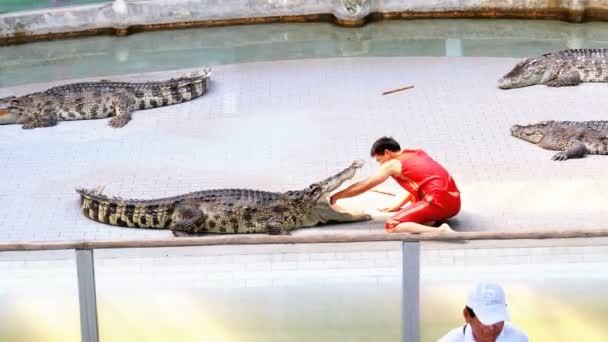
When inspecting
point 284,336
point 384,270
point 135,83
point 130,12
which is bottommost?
point 284,336

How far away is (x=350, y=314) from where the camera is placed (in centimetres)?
419

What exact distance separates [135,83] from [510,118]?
3.57 metres

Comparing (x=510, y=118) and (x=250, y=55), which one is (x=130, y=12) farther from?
(x=510, y=118)

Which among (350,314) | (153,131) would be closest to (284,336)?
(350,314)

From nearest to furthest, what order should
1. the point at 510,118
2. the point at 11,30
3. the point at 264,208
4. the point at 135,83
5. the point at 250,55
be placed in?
the point at 264,208 < the point at 510,118 < the point at 135,83 < the point at 250,55 < the point at 11,30

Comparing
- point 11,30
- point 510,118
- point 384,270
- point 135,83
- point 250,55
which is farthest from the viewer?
point 11,30

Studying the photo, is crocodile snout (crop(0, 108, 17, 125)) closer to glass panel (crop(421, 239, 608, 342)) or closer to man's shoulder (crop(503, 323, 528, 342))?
glass panel (crop(421, 239, 608, 342))

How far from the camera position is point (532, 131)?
8.61 m

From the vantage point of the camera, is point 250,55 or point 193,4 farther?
point 193,4

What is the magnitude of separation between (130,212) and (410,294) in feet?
11.5

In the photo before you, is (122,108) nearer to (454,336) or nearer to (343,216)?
(343,216)

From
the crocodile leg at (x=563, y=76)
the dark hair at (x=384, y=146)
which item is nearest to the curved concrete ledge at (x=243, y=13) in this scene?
the crocodile leg at (x=563, y=76)

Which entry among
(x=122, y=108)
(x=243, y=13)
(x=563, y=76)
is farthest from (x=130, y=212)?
(x=243, y=13)

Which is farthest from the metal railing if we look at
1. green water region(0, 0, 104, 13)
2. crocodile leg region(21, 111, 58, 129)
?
green water region(0, 0, 104, 13)
